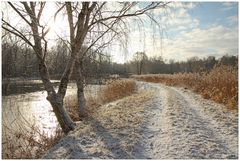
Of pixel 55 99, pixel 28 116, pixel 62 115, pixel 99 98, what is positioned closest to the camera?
pixel 55 99

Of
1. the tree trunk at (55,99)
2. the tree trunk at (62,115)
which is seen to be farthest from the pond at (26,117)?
the tree trunk at (62,115)

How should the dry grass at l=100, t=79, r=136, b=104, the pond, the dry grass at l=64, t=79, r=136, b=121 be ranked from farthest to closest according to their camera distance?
1. the dry grass at l=100, t=79, r=136, b=104
2. the dry grass at l=64, t=79, r=136, b=121
3. the pond

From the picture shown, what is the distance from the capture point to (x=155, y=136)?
5309mm

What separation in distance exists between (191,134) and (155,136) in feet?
1.97

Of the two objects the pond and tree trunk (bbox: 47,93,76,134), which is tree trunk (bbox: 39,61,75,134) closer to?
tree trunk (bbox: 47,93,76,134)

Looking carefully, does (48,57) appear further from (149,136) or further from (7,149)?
(149,136)

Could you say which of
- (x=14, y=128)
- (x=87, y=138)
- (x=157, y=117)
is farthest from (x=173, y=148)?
(x=14, y=128)

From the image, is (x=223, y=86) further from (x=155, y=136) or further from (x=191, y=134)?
(x=155, y=136)

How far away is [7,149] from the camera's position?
602 centimetres

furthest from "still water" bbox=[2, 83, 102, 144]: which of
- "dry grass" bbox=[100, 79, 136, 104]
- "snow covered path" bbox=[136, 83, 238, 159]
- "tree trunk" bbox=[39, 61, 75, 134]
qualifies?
"snow covered path" bbox=[136, 83, 238, 159]

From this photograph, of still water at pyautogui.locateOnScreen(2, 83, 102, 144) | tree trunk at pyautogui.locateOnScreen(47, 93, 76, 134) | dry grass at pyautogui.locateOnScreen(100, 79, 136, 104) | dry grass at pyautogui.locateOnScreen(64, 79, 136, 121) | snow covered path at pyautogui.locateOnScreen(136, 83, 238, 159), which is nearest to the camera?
snow covered path at pyautogui.locateOnScreen(136, 83, 238, 159)

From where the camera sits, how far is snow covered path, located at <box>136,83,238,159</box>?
4.46 m

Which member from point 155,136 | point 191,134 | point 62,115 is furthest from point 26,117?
point 191,134

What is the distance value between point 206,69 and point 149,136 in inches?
391
